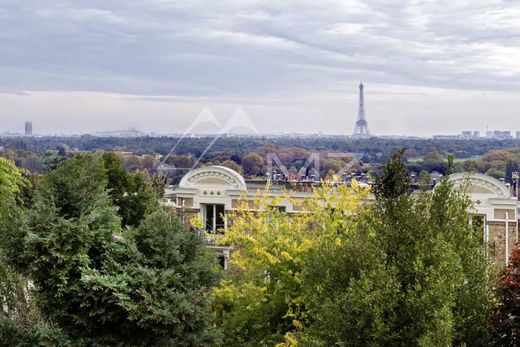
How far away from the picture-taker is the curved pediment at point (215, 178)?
30797 mm

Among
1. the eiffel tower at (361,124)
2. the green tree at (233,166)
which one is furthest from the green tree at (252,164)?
the eiffel tower at (361,124)

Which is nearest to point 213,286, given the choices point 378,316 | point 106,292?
point 106,292

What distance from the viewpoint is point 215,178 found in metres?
31.0

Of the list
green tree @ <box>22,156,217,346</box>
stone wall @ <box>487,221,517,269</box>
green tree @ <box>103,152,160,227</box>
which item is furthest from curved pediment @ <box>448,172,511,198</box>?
green tree @ <box>22,156,217,346</box>

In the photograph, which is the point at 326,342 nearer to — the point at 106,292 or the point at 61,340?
the point at 106,292

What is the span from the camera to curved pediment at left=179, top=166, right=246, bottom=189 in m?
30.8

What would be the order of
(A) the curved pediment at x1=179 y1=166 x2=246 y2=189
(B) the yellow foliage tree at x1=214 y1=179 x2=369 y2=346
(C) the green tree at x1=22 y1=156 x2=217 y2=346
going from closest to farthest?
1. (C) the green tree at x1=22 y1=156 x2=217 y2=346
2. (B) the yellow foliage tree at x1=214 y1=179 x2=369 y2=346
3. (A) the curved pediment at x1=179 y1=166 x2=246 y2=189

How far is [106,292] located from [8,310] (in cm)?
338

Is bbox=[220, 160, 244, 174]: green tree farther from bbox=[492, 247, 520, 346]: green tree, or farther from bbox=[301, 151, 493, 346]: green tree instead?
bbox=[301, 151, 493, 346]: green tree

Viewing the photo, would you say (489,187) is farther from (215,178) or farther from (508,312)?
(508,312)

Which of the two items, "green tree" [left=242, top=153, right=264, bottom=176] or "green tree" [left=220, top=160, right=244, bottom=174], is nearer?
"green tree" [left=220, top=160, right=244, bottom=174]

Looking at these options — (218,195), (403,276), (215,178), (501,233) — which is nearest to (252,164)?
(215,178)

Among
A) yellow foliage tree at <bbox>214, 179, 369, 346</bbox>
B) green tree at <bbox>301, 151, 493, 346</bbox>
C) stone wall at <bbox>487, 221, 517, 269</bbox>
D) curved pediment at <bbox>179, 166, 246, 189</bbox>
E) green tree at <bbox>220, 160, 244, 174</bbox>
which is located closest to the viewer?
green tree at <bbox>301, 151, 493, 346</bbox>

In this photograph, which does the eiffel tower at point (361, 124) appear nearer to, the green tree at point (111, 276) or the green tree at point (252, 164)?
the green tree at point (252, 164)
